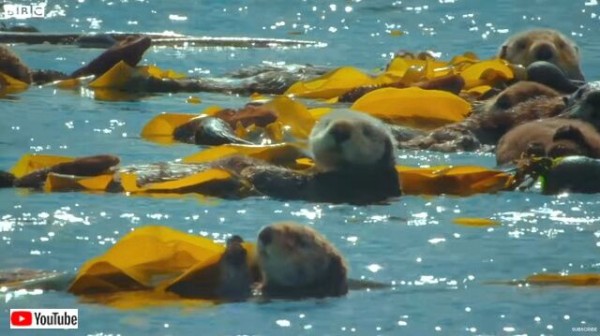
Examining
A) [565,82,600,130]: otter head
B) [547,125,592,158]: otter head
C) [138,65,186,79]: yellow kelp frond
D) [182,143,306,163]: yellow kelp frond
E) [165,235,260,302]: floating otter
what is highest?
[565,82,600,130]: otter head

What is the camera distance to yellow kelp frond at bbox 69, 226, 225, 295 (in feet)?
20.4

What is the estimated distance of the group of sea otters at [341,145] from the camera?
600 cm

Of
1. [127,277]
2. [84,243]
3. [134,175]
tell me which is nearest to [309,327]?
[127,277]

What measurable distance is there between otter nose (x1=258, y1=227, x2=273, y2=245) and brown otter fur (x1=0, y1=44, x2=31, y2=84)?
6515 mm

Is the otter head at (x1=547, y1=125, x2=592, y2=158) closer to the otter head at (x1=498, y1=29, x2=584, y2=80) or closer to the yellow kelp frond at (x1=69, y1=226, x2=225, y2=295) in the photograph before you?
the yellow kelp frond at (x1=69, y1=226, x2=225, y2=295)

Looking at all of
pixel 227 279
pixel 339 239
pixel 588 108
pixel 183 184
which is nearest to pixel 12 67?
pixel 183 184

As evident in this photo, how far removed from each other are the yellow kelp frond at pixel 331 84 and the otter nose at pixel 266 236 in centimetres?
573

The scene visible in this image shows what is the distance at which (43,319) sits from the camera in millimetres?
5727

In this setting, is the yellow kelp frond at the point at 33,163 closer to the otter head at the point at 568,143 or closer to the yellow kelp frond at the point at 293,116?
the yellow kelp frond at the point at 293,116

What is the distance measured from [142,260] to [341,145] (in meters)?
1.77

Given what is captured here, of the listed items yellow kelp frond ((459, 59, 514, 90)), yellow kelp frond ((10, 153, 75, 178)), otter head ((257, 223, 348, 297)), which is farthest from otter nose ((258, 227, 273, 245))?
yellow kelp frond ((459, 59, 514, 90))

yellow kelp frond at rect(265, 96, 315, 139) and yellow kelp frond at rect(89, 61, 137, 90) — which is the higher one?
yellow kelp frond at rect(265, 96, 315, 139)

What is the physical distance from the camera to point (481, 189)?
328 inches

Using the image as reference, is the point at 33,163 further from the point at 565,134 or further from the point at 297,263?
the point at 297,263
